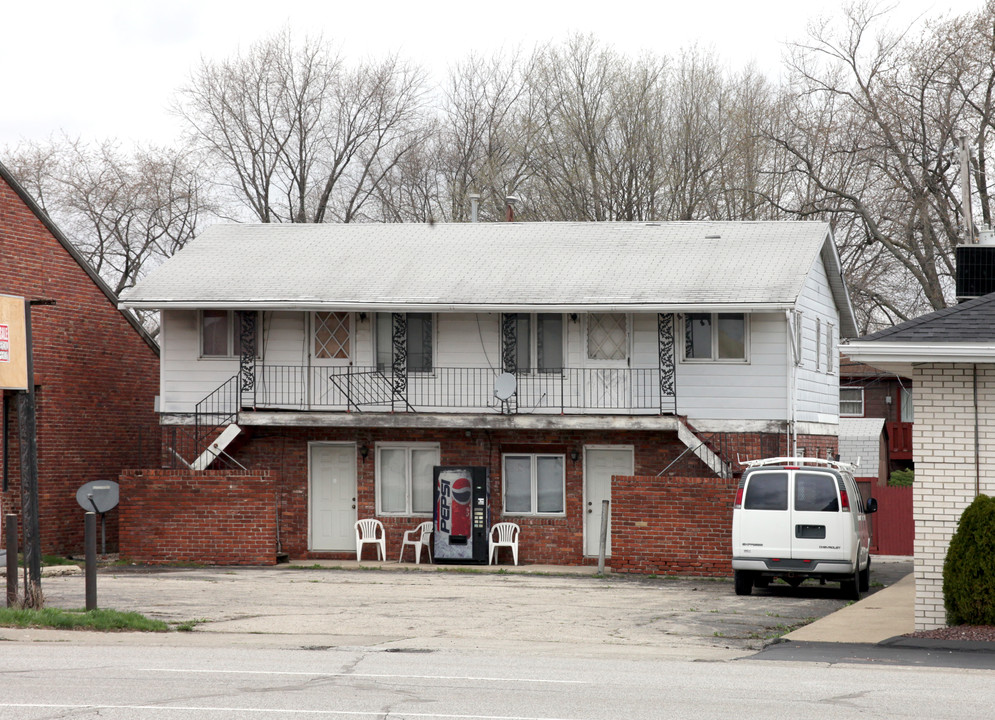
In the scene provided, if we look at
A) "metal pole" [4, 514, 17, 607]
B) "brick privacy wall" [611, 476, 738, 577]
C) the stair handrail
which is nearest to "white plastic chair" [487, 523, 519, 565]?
"brick privacy wall" [611, 476, 738, 577]

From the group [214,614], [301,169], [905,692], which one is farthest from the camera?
[301,169]

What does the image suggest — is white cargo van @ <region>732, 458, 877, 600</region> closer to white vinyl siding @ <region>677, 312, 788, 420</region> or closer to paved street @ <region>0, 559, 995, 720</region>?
paved street @ <region>0, 559, 995, 720</region>

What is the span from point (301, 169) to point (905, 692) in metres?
35.6

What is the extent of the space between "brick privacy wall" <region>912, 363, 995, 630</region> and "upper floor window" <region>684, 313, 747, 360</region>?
1010cm

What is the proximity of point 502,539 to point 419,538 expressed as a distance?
170 centimetres

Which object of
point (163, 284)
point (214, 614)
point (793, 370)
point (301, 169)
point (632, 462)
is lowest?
point (214, 614)

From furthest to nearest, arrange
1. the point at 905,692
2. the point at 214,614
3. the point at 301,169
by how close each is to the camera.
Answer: the point at 301,169, the point at 214,614, the point at 905,692

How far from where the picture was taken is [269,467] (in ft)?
86.1

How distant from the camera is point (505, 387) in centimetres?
2442

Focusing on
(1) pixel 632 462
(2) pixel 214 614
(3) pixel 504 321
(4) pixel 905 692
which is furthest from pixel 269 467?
(4) pixel 905 692

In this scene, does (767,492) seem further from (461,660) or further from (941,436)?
(461,660)

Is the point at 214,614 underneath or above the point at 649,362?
underneath

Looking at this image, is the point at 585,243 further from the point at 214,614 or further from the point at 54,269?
the point at 214,614

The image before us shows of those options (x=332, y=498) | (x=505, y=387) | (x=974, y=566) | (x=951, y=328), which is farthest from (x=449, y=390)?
(x=974, y=566)
